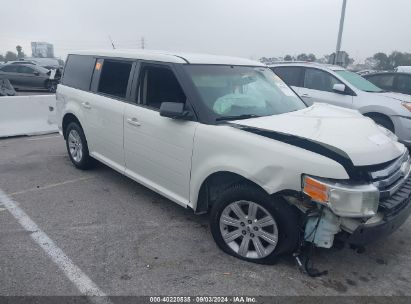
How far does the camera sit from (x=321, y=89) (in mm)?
7648

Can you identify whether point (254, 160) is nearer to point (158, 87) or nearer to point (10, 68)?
→ point (158, 87)

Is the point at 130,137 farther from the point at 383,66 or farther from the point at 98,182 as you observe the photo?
the point at 383,66

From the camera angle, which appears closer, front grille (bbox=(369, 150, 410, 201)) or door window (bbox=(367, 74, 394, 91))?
front grille (bbox=(369, 150, 410, 201))

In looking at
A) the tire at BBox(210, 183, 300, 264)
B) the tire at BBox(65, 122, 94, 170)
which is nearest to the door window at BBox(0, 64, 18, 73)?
the tire at BBox(65, 122, 94, 170)

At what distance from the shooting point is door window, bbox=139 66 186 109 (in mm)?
3717

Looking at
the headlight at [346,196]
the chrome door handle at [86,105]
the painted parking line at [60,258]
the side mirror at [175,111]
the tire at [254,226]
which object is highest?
the side mirror at [175,111]

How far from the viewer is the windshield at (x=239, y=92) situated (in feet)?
11.6

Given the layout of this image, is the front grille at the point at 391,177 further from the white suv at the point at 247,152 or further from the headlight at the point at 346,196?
the headlight at the point at 346,196

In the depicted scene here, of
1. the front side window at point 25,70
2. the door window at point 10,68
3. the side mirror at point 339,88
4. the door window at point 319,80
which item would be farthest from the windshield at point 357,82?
the door window at point 10,68

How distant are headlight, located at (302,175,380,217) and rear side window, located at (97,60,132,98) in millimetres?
2671

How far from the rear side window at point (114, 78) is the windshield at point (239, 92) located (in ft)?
3.40

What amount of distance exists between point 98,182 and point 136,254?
207cm

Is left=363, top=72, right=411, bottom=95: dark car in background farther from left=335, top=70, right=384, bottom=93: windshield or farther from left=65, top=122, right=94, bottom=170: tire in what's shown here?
left=65, top=122, right=94, bottom=170: tire

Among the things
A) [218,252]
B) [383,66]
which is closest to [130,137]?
[218,252]
